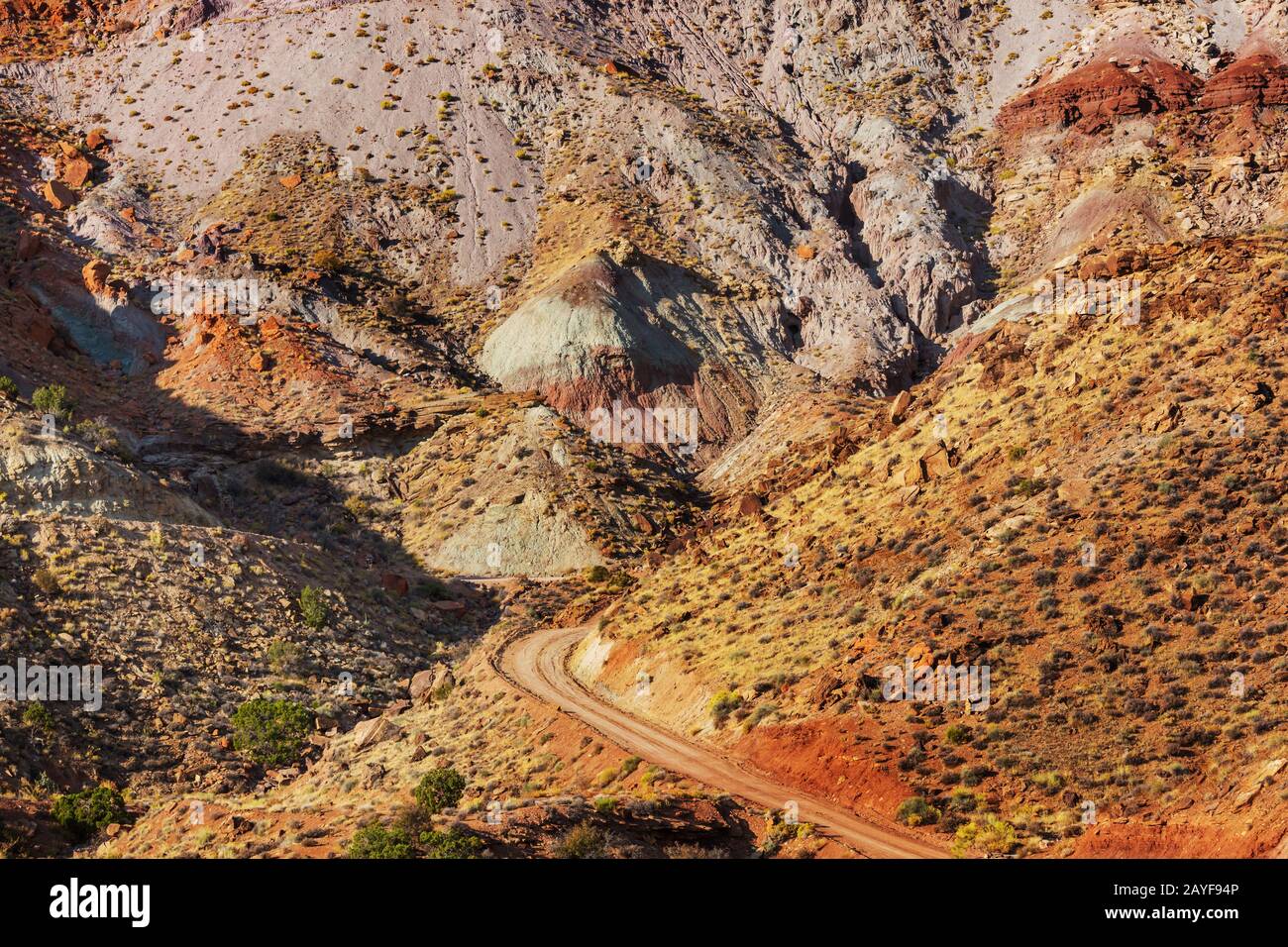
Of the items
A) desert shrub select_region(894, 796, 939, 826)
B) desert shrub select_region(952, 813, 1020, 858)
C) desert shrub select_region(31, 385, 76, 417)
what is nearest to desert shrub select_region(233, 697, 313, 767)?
desert shrub select_region(894, 796, 939, 826)

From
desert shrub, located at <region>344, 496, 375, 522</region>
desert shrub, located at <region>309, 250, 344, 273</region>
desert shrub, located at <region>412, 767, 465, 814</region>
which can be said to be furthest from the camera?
desert shrub, located at <region>309, 250, 344, 273</region>

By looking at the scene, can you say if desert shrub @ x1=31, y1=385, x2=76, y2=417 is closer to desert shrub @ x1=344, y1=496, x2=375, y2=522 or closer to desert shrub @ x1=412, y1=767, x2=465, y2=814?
desert shrub @ x1=344, y1=496, x2=375, y2=522

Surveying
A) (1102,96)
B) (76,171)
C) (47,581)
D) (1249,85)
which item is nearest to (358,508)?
(47,581)

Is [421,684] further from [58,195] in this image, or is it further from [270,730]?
[58,195]

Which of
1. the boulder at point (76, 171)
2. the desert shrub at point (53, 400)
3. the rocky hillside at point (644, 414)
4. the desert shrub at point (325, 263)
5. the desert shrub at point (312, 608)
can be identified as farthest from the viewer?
the boulder at point (76, 171)

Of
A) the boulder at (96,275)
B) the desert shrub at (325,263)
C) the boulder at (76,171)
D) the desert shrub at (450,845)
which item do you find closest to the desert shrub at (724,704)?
the desert shrub at (450,845)

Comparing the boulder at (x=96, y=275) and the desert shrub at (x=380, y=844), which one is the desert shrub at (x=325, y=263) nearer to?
the boulder at (x=96, y=275)
